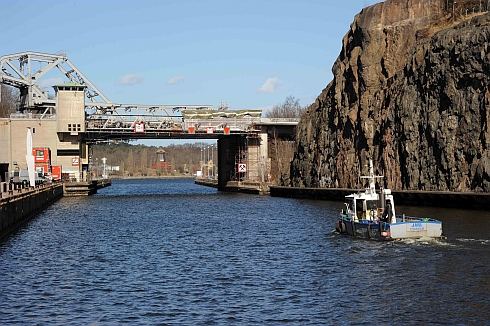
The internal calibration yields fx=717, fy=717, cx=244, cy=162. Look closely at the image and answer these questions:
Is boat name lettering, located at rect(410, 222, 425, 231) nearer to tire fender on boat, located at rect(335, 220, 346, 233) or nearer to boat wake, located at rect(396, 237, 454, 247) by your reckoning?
boat wake, located at rect(396, 237, 454, 247)

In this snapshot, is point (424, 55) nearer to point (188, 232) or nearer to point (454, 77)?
point (454, 77)

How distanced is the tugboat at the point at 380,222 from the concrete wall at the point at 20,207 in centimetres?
2534

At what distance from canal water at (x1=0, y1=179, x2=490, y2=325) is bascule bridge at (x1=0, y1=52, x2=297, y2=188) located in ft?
221

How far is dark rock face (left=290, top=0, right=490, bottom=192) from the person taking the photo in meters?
73.8

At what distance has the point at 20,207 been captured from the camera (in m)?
66.1

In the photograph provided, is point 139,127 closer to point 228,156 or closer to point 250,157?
point 250,157

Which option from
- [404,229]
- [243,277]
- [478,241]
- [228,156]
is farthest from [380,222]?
[228,156]

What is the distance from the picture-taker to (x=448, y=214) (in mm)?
65188

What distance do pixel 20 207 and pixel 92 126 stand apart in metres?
63.9

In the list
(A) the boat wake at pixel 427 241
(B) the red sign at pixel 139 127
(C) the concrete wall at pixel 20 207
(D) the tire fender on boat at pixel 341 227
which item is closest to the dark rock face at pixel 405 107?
(D) the tire fender on boat at pixel 341 227

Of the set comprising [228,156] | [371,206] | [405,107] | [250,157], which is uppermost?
[405,107]

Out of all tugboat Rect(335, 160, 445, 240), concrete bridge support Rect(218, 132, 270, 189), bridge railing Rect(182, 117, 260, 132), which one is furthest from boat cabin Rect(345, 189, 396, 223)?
concrete bridge support Rect(218, 132, 270, 189)

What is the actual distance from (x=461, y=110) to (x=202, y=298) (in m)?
51.2

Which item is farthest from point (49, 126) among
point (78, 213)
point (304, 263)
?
point (304, 263)
